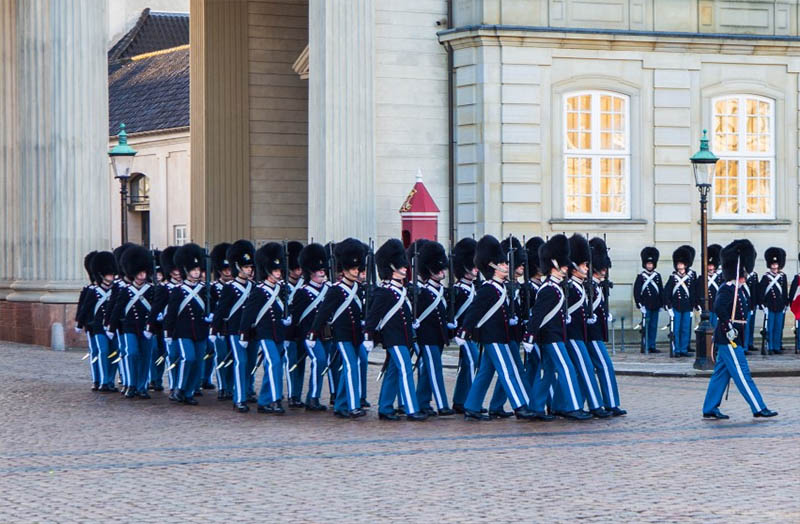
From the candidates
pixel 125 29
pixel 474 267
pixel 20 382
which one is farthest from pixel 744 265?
pixel 125 29

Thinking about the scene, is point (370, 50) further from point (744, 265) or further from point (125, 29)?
point (125, 29)

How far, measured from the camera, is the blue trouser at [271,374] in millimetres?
15500

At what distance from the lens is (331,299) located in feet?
49.5

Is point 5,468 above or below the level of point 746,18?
below

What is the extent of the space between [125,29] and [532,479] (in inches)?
1724

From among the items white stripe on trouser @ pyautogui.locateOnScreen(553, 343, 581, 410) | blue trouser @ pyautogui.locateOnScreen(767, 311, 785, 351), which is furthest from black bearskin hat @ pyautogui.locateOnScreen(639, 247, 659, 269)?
white stripe on trouser @ pyautogui.locateOnScreen(553, 343, 581, 410)

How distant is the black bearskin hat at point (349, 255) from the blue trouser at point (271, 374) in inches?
39.7

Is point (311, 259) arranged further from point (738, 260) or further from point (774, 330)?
point (774, 330)

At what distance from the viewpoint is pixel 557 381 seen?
14.8 metres

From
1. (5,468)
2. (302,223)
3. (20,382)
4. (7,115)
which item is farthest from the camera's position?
(302,223)

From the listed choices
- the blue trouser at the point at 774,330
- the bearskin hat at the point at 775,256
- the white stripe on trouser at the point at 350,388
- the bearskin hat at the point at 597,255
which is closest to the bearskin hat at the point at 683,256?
the bearskin hat at the point at 775,256

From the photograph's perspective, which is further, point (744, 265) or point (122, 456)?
point (744, 265)

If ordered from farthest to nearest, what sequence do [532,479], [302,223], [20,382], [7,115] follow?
[302,223] → [7,115] → [20,382] → [532,479]

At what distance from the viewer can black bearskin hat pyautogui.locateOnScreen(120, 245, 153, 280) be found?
1766 cm
